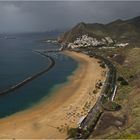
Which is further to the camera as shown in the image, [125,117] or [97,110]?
[97,110]

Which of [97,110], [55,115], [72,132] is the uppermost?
[97,110]

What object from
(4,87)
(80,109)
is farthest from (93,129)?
(4,87)

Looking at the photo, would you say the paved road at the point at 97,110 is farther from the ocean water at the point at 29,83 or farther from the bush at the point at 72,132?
the ocean water at the point at 29,83

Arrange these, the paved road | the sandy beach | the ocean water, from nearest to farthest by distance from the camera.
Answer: the paved road → the sandy beach → the ocean water

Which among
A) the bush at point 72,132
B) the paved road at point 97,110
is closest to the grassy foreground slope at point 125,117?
the paved road at point 97,110

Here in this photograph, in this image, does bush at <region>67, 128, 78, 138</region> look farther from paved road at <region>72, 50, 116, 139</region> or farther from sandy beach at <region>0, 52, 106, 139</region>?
sandy beach at <region>0, 52, 106, 139</region>

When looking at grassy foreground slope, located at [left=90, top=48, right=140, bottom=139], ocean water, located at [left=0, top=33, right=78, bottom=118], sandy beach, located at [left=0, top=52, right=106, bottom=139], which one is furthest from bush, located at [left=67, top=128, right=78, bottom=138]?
ocean water, located at [left=0, top=33, right=78, bottom=118]

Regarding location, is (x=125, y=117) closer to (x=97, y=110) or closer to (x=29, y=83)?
(x=97, y=110)

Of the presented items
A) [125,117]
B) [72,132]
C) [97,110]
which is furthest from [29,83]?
[72,132]

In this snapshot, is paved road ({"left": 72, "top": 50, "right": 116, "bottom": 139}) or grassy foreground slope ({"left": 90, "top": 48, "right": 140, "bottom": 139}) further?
paved road ({"left": 72, "top": 50, "right": 116, "bottom": 139})

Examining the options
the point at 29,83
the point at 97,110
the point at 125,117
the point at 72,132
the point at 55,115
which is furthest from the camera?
the point at 29,83
